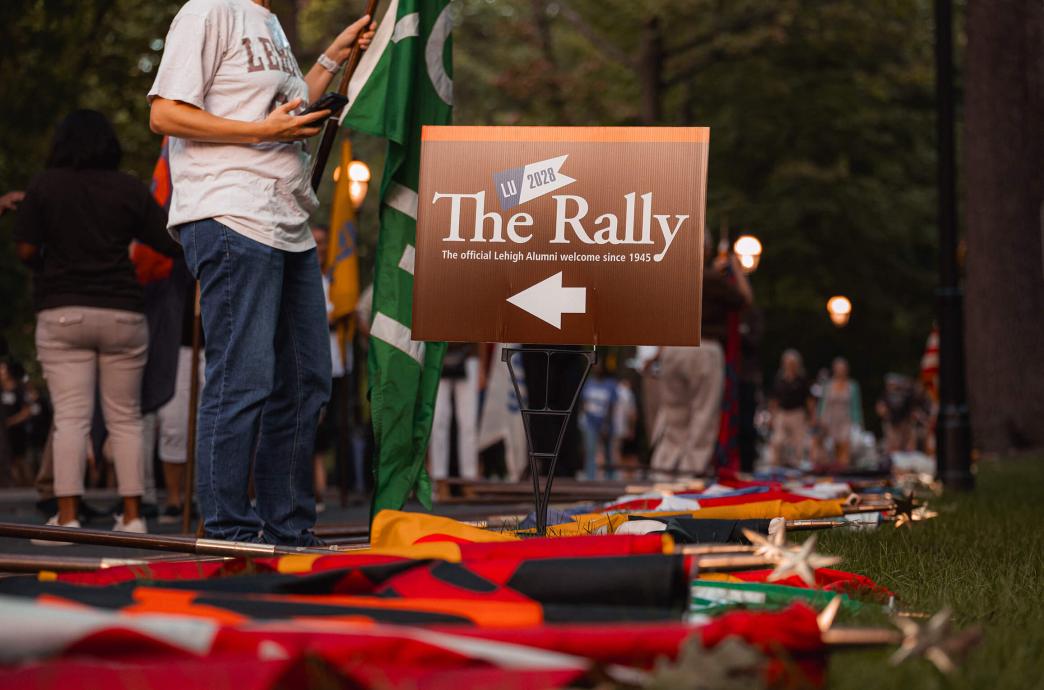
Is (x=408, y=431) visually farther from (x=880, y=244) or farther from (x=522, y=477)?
(x=880, y=244)

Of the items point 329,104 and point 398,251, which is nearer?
point 329,104

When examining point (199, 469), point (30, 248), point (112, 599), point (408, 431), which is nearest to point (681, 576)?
point (112, 599)

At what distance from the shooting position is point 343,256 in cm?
1091

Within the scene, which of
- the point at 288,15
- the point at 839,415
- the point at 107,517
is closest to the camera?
the point at 107,517

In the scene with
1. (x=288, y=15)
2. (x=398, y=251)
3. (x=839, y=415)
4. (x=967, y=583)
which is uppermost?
(x=288, y=15)

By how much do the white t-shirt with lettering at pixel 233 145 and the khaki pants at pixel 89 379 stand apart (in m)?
1.92

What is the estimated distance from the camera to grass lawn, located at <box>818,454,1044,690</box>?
2557mm

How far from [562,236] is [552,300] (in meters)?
0.23

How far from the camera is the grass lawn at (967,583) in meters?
2.56

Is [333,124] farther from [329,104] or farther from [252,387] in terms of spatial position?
[252,387]

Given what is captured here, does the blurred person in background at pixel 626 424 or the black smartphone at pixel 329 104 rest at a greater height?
the black smartphone at pixel 329 104

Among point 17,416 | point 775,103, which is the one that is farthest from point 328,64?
point 775,103

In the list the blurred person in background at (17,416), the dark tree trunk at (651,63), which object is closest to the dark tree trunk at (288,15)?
the blurred person in background at (17,416)

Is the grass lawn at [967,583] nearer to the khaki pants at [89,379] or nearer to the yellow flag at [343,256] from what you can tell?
the khaki pants at [89,379]
